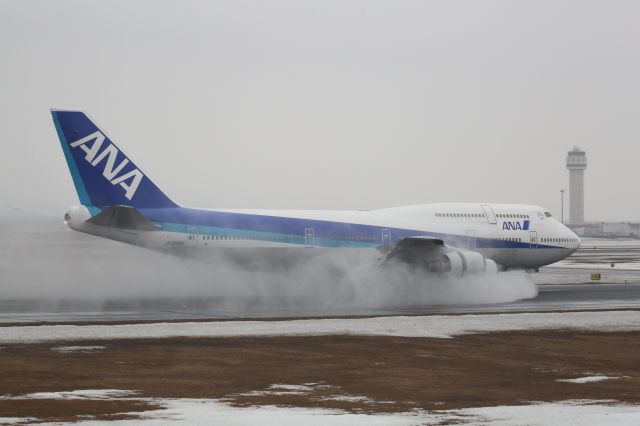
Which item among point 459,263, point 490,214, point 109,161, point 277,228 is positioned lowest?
point 459,263

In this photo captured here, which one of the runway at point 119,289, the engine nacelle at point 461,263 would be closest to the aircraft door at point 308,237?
the runway at point 119,289

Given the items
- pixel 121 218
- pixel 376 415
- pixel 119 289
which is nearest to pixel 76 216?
pixel 121 218

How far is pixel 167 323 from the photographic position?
29266mm

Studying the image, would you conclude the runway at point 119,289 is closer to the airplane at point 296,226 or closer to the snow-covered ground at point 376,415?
the airplane at point 296,226

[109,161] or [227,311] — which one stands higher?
[109,161]

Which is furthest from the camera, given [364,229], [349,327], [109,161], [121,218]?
[364,229]

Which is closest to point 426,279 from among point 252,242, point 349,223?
point 349,223

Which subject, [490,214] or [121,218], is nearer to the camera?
[121,218]

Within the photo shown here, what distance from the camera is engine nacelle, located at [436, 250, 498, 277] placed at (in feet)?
139

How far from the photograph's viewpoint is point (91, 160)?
38.8m

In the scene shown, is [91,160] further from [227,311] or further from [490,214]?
[490,214]

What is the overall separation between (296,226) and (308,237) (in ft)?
2.34

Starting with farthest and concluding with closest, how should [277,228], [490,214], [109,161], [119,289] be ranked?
[490,214] < [277,228] < [119,289] < [109,161]

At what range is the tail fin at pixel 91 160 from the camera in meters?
38.7
